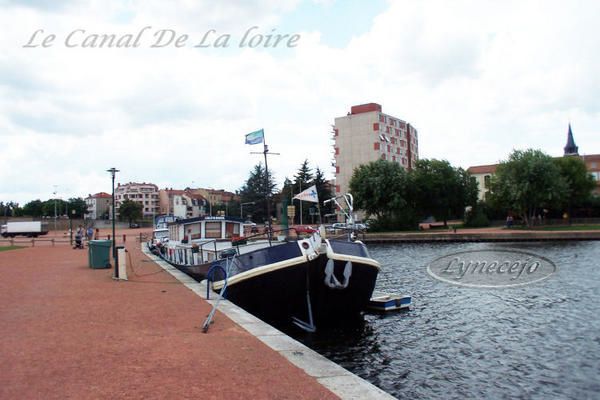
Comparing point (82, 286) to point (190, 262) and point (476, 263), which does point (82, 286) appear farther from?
point (476, 263)

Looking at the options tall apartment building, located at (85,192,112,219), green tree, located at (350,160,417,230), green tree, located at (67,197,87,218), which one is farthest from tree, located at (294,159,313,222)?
tall apartment building, located at (85,192,112,219)

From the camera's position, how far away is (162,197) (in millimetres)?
167000

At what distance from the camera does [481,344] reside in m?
11.6

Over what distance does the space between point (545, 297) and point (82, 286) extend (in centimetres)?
1543

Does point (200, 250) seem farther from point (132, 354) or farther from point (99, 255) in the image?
point (132, 354)

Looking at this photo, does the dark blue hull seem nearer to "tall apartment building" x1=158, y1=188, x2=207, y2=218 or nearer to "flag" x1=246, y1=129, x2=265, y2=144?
"flag" x1=246, y1=129, x2=265, y2=144

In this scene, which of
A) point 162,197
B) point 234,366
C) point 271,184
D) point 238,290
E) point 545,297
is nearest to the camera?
point 234,366

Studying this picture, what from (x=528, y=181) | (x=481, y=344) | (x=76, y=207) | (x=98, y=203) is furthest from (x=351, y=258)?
(x=98, y=203)

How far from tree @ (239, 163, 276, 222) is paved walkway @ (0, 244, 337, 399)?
8261 centimetres

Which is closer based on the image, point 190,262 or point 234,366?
point 234,366

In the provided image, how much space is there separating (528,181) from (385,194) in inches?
640

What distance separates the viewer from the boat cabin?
Result: 21531 mm

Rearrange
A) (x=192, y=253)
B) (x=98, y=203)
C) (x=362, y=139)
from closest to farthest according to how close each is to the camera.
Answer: (x=192, y=253), (x=362, y=139), (x=98, y=203)

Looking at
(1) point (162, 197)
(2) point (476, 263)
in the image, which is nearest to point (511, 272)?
(2) point (476, 263)
